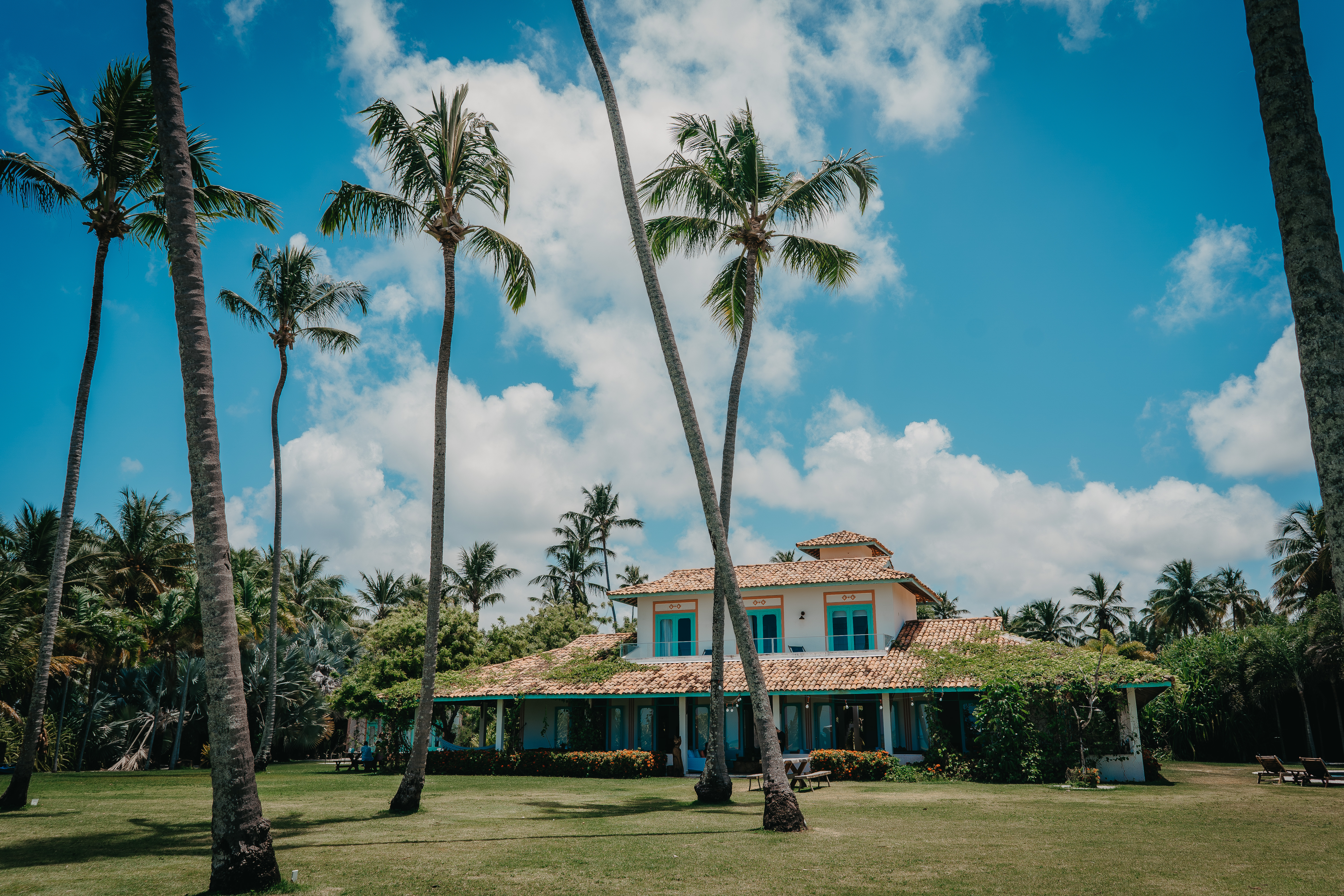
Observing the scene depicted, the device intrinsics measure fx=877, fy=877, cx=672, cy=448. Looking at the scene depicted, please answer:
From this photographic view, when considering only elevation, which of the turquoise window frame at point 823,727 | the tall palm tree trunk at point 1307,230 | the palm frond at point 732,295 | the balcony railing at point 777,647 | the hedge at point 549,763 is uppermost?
the palm frond at point 732,295

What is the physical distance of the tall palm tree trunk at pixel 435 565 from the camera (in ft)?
49.2

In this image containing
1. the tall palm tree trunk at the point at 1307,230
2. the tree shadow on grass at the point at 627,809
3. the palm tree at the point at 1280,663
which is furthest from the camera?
the palm tree at the point at 1280,663

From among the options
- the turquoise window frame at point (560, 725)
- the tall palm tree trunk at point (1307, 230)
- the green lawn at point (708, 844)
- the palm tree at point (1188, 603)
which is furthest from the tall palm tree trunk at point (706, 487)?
the palm tree at point (1188, 603)

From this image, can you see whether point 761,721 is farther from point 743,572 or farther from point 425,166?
point 743,572

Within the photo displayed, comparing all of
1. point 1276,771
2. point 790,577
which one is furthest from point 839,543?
point 1276,771

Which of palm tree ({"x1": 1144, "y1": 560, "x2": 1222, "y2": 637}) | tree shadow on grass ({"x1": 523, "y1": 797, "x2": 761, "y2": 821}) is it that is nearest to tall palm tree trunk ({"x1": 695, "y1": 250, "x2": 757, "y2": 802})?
tree shadow on grass ({"x1": 523, "y1": 797, "x2": 761, "y2": 821})

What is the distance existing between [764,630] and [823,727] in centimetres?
A: 398

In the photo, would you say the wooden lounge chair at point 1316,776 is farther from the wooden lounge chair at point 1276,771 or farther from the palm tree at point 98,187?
the palm tree at point 98,187

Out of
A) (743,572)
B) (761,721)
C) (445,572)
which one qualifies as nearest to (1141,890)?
(761,721)

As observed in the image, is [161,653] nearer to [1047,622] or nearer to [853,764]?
[853,764]

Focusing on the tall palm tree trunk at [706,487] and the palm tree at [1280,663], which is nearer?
the tall palm tree trunk at [706,487]

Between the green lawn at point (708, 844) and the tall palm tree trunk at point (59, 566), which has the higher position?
the tall palm tree trunk at point (59, 566)

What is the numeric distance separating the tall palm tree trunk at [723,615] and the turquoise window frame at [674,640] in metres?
12.3

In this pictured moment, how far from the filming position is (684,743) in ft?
87.8
